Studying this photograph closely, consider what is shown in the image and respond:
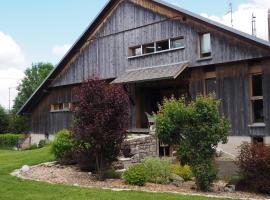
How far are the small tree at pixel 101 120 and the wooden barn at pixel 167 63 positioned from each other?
217cm

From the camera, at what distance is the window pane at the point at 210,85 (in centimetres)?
2159

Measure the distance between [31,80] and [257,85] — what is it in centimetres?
5344

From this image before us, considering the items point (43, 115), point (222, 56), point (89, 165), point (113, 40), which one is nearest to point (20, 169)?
point (89, 165)

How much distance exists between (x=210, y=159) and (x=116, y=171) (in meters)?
3.99

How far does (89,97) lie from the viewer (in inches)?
579

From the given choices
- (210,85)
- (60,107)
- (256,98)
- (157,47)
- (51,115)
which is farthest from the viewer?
(51,115)

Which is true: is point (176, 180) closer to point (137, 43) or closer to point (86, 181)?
point (86, 181)

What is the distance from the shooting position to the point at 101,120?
14.2 metres

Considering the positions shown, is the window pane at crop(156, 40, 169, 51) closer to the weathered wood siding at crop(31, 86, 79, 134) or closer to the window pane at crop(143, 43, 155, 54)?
the window pane at crop(143, 43, 155, 54)

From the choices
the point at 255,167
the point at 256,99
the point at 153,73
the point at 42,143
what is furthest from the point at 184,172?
the point at 42,143

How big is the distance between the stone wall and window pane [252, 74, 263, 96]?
4840mm

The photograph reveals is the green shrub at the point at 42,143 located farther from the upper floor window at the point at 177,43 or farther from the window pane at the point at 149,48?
the upper floor window at the point at 177,43

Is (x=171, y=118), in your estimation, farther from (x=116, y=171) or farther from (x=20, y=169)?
(x=20, y=169)

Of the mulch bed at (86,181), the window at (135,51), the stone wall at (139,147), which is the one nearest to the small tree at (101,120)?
the mulch bed at (86,181)
